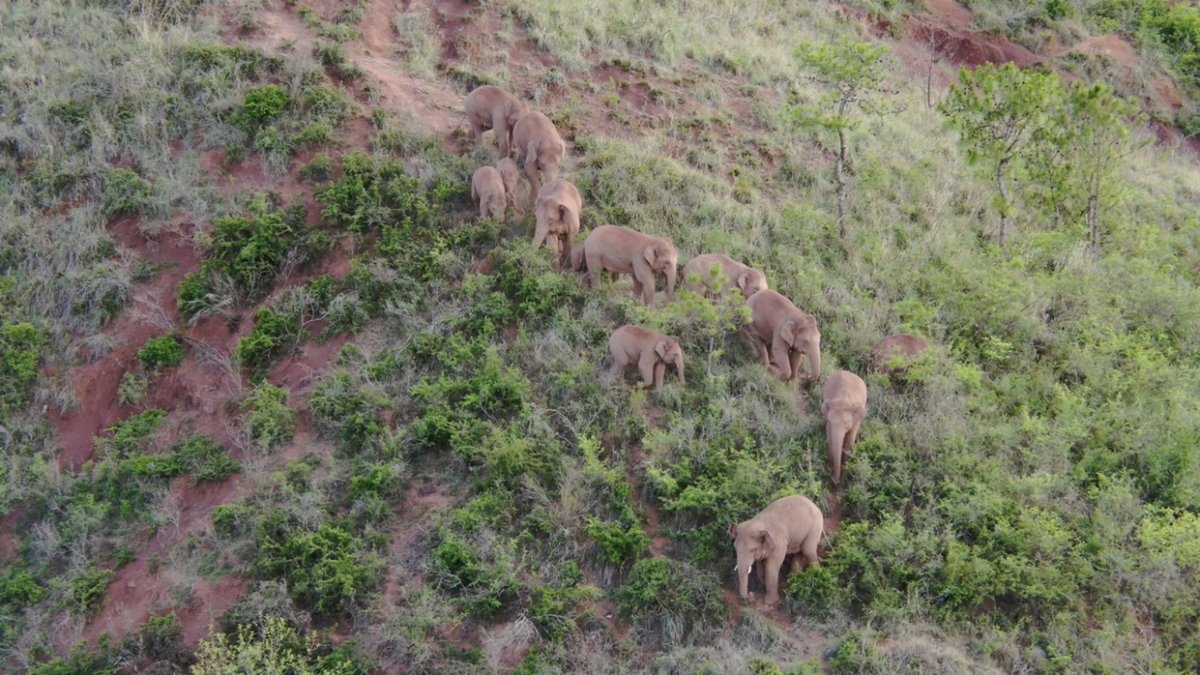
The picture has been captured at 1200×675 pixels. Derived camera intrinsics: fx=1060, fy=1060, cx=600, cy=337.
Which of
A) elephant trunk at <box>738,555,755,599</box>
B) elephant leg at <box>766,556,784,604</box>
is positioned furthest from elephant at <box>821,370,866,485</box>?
elephant trunk at <box>738,555,755,599</box>

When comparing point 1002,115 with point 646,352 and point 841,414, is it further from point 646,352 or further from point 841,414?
point 646,352

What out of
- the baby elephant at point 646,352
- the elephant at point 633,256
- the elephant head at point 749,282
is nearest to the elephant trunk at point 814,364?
the elephant head at point 749,282

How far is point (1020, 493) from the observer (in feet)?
37.6

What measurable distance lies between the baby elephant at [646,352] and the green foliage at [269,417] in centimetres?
393

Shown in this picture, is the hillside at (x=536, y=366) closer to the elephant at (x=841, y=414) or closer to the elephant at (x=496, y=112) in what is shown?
the elephant at (x=841, y=414)

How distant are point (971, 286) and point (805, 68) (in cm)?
810

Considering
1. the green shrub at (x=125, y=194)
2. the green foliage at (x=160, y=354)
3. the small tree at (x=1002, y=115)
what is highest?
the small tree at (x=1002, y=115)

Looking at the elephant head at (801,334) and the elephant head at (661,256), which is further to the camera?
the elephant head at (661,256)

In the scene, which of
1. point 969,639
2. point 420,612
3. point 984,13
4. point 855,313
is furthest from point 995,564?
point 984,13

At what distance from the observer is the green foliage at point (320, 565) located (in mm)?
10500

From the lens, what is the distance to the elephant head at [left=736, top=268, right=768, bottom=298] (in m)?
13.6

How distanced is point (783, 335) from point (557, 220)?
144 inches

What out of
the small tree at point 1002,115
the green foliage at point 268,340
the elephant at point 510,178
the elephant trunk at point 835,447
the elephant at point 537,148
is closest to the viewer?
the elephant trunk at point 835,447

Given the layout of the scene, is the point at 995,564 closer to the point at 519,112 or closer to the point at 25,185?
the point at 519,112
